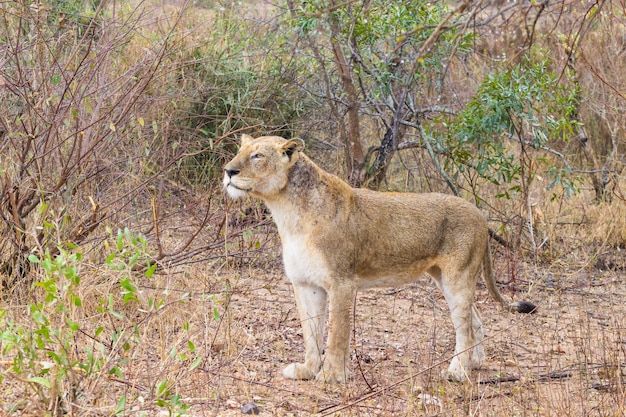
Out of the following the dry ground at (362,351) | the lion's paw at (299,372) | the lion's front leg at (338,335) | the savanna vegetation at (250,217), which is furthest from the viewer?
the lion's paw at (299,372)

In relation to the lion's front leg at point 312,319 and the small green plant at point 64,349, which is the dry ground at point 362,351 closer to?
the small green plant at point 64,349

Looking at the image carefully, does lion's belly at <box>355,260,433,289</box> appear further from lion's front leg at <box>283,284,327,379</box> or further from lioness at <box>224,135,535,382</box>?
lion's front leg at <box>283,284,327,379</box>

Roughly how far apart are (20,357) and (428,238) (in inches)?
126

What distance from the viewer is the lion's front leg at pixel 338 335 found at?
19.0ft

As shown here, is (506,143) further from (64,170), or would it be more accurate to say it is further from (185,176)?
(64,170)

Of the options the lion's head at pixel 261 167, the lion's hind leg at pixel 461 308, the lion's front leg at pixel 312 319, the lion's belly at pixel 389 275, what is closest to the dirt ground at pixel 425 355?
the lion's hind leg at pixel 461 308

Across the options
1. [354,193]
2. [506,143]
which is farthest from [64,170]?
[506,143]

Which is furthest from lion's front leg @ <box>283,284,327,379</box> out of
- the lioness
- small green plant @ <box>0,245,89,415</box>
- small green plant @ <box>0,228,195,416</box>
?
small green plant @ <box>0,245,89,415</box>

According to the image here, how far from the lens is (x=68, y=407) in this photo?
4.03m

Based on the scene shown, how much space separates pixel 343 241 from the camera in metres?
5.93

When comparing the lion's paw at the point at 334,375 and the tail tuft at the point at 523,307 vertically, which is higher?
the lion's paw at the point at 334,375

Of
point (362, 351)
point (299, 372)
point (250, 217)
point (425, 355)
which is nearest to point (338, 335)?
point (299, 372)

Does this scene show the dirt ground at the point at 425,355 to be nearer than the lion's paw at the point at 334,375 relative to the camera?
Yes

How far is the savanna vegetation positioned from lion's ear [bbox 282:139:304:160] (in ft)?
1.97
